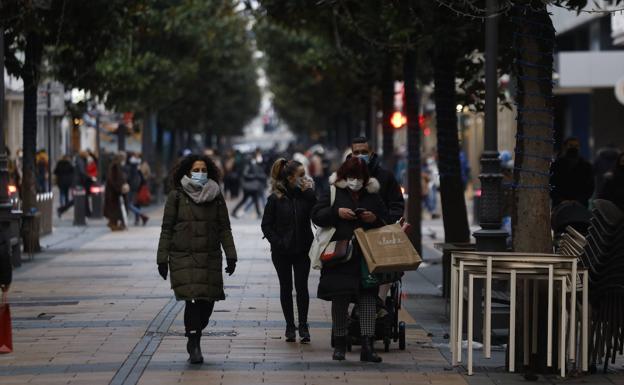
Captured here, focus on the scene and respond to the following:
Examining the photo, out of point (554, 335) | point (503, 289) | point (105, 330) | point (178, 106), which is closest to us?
point (554, 335)

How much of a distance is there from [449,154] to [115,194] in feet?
43.0

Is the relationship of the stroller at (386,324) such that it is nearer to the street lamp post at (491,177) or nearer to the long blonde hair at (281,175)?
the street lamp post at (491,177)

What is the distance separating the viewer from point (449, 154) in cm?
2017

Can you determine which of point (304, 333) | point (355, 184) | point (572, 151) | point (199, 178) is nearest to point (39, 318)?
point (304, 333)

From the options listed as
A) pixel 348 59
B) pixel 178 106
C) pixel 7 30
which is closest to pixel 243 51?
pixel 178 106

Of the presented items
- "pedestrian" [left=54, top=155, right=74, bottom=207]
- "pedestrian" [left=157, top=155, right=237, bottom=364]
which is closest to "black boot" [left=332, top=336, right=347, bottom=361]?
"pedestrian" [left=157, top=155, right=237, bottom=364]

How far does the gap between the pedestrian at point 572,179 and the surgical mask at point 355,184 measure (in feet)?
22.7

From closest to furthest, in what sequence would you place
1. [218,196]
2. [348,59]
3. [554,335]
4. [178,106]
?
[554,335], [218,196], [348,59], [178,106]

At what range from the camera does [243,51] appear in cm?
6912

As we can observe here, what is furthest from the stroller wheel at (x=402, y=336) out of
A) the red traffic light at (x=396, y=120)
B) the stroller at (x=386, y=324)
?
the red traffic light at (x=396, y=120)

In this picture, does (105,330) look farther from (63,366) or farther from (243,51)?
(243,51)

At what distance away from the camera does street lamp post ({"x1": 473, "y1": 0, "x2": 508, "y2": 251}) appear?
13289mm

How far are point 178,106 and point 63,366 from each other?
164 ft

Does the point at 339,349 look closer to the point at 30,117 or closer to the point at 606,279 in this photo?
the point at 606,279
